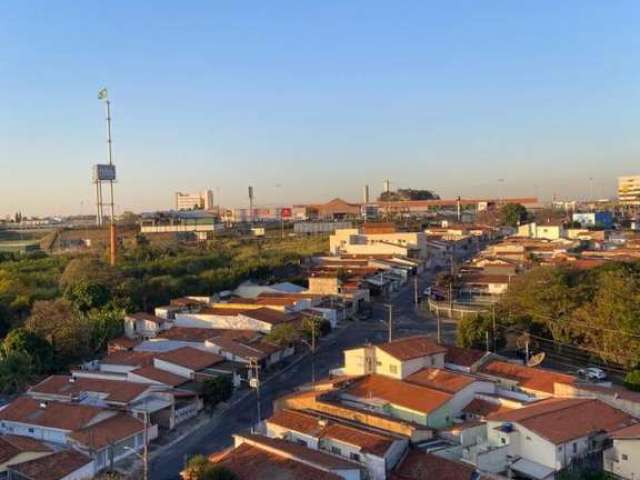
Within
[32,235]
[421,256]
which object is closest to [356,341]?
[421,256]

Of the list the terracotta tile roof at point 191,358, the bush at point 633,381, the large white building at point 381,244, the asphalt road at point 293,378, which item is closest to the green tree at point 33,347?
the terracotta tile roof at point 191,358

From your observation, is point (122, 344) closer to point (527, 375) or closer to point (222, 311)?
point (222, 311)

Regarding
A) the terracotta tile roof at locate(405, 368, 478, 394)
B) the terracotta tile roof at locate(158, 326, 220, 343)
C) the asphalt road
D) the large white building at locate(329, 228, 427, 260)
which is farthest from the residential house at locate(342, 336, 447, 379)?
the large white building at locate(329, 228, 427, 260)

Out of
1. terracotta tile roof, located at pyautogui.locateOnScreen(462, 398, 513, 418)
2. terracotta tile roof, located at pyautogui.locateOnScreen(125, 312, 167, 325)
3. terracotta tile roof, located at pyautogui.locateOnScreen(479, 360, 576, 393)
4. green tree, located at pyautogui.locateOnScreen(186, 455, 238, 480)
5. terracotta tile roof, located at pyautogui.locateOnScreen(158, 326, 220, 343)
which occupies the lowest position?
terracotta tile roof, located at pyautogui.locateOnScreen(462, 398, 513, 418)

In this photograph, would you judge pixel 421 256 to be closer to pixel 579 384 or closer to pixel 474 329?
pixel 474 329

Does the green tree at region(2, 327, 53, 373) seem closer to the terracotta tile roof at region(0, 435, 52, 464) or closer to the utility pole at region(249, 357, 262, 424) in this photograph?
the terracotta tile roof at region(0, 435, 52, 464)

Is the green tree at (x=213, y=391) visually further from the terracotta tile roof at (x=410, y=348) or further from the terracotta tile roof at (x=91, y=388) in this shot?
the terracotta tile roof at (x=410, y=348)
